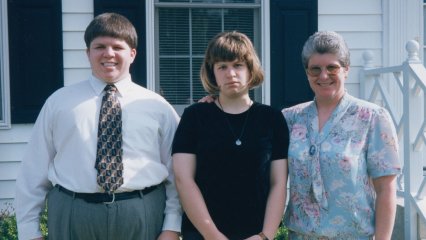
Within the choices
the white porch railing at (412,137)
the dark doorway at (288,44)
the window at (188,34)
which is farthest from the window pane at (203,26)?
the white porch railing at (412,137)

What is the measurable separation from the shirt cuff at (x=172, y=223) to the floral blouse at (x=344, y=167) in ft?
1.92

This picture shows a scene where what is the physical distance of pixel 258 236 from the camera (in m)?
2.69

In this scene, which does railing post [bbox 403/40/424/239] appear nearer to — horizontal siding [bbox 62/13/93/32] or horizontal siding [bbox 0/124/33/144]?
horizontal siding [bbox 62/13/93/32]

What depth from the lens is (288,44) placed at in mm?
5582

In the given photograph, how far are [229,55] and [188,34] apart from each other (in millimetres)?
3002

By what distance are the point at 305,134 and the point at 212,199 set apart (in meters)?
0.52

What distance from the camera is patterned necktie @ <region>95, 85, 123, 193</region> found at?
2.72 meters

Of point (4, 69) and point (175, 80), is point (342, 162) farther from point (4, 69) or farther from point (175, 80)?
point (4, 69)

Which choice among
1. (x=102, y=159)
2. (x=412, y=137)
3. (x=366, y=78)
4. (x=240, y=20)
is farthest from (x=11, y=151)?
(x=412, y=137)

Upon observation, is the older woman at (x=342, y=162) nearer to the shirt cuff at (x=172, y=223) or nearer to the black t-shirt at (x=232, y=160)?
the black t-shirt at (x=232, y=160)

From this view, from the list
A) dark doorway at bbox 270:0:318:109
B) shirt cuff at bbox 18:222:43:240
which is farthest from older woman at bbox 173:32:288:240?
dark doorway at bbox 270:0:318:109

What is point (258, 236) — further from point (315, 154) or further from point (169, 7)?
point (169, 7)

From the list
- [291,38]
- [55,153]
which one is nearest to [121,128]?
[55,153]

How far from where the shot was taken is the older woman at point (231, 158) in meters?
2.68
